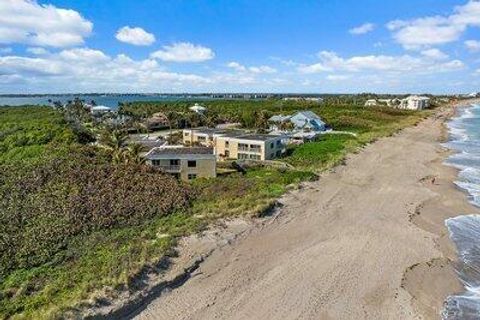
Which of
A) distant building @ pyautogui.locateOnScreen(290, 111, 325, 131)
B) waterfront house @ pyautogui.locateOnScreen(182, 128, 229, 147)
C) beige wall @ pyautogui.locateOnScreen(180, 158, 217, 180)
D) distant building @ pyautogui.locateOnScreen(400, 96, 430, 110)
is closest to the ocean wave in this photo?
beige wall @ pyautogui.locateOnScreen(180, 158, 217, 180)

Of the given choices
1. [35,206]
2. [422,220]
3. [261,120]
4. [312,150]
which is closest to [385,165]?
[312,150]

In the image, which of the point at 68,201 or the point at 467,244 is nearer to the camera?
the point at 467,244

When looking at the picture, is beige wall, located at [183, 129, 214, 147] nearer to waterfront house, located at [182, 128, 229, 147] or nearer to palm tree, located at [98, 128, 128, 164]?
waterfront house, located at [182, 128, 229, 147]

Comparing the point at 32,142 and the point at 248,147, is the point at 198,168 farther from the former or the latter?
the point at 32,142

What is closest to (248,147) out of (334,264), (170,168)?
(170,168)

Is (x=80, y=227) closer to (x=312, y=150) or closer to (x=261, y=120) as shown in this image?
(x=312, y=150)

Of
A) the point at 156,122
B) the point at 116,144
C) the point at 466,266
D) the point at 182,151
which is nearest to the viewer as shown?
the point at 466,266

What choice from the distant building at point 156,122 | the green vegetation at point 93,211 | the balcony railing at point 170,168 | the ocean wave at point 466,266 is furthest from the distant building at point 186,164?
the distant building at point 156,122
